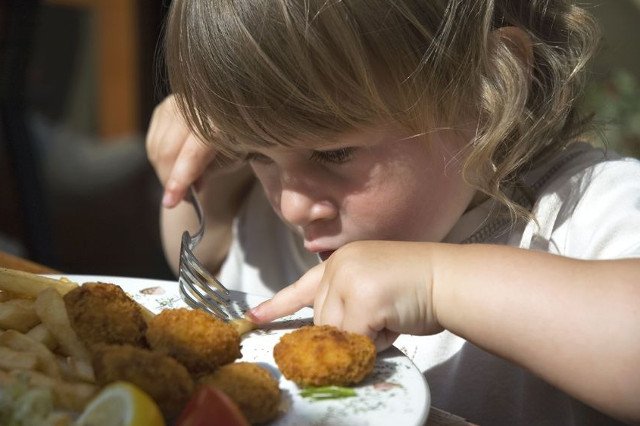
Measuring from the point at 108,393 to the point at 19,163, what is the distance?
6.19 ft

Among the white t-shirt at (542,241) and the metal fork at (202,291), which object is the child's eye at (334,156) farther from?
the white t-shirt at (542,241)

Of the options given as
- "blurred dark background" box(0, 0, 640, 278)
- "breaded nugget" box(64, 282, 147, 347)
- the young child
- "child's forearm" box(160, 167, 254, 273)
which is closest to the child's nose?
the young child

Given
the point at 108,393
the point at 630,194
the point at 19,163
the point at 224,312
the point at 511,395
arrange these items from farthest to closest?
1. the point at 19,163
2. the point at 511,395
3. the point at 630,194
4. the point at 224,312
5. the point at 108,393

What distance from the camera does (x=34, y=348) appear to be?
0.91 m

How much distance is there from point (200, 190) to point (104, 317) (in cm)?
88

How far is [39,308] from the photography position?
3.20ft

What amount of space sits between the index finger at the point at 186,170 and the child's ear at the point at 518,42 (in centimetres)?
63

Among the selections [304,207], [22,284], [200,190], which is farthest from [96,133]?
[22,284]

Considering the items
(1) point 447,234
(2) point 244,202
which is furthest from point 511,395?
(2) point 244,202

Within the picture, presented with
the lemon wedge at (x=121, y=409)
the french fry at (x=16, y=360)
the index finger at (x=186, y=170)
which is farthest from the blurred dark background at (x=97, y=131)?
the lemon wedge at (x=121, y=409)

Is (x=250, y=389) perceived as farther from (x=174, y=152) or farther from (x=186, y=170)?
(x=174, y=152)

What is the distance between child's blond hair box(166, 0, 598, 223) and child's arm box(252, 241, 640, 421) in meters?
0.26

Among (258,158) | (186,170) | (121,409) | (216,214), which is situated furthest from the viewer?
(216,214)

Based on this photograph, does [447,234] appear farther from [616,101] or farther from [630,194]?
[616,101]
